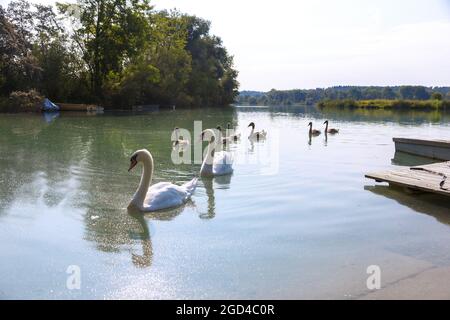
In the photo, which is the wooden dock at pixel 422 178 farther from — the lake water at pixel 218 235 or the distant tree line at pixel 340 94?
the distant tree line at pixel 340 94

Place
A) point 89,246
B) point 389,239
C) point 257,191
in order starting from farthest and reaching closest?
point 257,191, point 389,239, point 89,246

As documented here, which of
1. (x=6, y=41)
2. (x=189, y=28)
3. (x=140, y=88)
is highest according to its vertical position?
(x=189, y=28)

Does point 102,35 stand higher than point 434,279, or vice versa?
point 102,35

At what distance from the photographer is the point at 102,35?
46.3m

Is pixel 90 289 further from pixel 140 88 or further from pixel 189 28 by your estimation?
pixel 189 28

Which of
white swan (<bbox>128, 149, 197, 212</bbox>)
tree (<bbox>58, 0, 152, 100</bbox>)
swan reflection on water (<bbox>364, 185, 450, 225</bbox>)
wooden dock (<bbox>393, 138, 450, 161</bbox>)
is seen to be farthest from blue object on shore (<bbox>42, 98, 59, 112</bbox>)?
swan reflection on water (<bbox>364, 185, 450, 225</bbox>)

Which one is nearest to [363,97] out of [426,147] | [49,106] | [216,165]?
[49,106]

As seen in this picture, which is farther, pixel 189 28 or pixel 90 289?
pixel 189 28

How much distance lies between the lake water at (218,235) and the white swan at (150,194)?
0.18m

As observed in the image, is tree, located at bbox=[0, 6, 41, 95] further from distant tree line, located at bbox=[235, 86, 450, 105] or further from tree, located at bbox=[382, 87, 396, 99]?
tree, located at bbox=[382, 87, 396, 99]

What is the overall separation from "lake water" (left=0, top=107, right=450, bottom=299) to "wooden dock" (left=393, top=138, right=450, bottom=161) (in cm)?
442

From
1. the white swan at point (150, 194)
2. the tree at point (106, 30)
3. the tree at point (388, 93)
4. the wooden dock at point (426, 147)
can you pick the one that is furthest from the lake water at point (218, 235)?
the tree at point (388, 93)

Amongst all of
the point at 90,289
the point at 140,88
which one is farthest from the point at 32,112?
the point at 90,289
